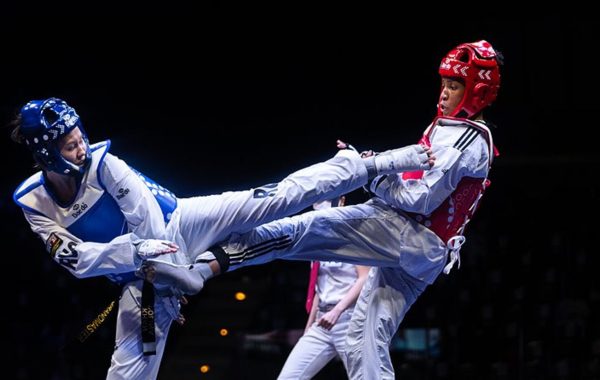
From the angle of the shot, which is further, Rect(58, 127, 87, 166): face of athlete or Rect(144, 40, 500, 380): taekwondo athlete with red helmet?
Rect(144, 40, 500, 380): taekwondo athlete with red helmet

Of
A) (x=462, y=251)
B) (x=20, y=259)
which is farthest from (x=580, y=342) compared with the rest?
(x=20, y=259)

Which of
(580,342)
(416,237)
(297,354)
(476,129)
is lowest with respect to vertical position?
(580,342)

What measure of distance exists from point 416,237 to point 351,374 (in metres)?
0.73

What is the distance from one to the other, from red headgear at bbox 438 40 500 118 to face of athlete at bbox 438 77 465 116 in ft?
0.07

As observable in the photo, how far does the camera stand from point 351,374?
4.50m

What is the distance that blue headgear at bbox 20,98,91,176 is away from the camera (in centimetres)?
414

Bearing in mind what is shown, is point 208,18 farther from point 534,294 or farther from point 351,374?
point 351,374

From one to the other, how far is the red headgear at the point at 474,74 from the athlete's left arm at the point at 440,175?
6.5 inches

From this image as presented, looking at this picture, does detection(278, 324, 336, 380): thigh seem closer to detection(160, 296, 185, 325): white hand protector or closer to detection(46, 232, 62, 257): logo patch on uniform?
detection(160, 296, 185, 325): white hand protector

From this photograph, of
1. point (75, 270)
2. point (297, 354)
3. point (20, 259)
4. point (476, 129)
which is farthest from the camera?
point (20, 259)

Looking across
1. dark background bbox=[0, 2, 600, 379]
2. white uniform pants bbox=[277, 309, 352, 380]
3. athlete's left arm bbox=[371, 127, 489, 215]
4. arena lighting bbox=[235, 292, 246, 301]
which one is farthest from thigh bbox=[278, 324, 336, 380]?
arena lighting bbox=[235, 292, 246, 301]

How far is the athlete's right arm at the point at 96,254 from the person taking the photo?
4078 mm

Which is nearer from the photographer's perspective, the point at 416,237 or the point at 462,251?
the point at 416,237

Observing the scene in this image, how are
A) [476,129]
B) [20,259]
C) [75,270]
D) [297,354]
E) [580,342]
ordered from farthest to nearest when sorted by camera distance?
[20,259]
[580,342]
[297,354]
[476,129]
[75,270]
